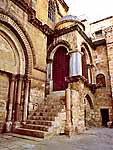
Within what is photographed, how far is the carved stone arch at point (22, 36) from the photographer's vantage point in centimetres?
718

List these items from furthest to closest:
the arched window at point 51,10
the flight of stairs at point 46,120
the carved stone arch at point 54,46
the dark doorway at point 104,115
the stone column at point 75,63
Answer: the arched window at point 51,10, the dark doorway at point 104,115, the carved stone arch at point 54,46, the stone column at point 75,63, the flight of stairs at point 46,120

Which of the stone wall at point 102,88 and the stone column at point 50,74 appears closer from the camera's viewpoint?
the stone column at point 50,74

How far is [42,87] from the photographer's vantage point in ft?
28.6

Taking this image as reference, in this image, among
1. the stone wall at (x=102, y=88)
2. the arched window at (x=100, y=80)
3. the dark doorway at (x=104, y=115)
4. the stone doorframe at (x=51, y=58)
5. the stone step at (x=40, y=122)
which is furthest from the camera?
the arched window at (x=100, y=80)

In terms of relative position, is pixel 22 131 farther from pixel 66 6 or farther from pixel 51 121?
pixel 66 6

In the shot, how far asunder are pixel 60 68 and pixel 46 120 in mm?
4368

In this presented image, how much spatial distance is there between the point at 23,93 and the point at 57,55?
4.11 m

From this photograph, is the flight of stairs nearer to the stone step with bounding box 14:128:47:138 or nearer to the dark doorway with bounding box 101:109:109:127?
the stone step with bounding box 14:128:47:138

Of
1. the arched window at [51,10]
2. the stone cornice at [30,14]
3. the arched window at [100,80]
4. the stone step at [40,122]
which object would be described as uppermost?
the arched window at [51,10]

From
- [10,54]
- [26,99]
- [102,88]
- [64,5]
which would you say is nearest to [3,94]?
[26,99]

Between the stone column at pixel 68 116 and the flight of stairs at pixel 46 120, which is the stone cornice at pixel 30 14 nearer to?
the flight of stairs at pixel 46 120

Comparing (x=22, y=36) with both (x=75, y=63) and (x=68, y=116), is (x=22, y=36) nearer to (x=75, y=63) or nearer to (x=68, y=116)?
(x=75, y=63)

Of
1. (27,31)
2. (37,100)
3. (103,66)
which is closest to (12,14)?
(27,31)

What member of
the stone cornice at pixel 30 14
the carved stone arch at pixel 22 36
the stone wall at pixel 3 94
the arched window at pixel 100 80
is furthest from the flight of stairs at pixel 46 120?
the arched window at pixel 100 80
